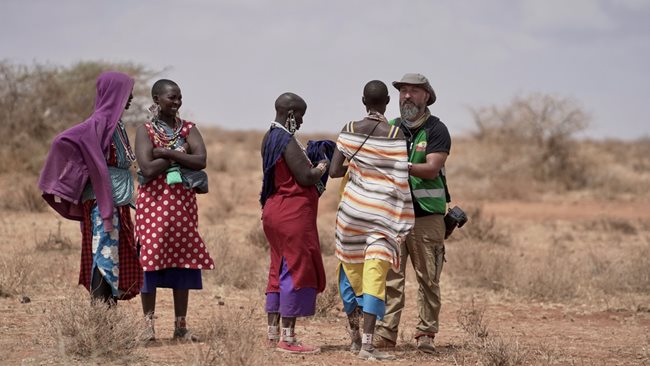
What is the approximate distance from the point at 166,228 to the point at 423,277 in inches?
70.8

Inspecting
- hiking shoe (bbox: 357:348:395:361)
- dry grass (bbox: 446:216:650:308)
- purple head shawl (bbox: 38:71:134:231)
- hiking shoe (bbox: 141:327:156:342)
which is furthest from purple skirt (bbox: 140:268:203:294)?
dry grass (bbox: 446:216:650:308)

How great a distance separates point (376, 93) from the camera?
6520 millimetres

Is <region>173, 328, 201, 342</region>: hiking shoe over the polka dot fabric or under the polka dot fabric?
under

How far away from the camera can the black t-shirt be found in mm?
6715

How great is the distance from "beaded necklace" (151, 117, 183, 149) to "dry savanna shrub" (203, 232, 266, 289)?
3.50 m

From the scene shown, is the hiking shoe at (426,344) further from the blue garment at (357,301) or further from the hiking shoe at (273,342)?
the hiking shoe at (273,342)

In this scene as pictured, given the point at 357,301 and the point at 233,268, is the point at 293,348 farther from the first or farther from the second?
the point at 233,268

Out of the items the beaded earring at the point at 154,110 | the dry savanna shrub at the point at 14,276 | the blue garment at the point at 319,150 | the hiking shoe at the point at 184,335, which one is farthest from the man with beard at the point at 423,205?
the dry savanna shrub at the point at 14,276

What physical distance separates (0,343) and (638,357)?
4.47 meters

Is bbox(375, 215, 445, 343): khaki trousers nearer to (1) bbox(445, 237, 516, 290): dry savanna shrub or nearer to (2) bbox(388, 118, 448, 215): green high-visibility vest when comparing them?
(2) bbox(388, 118, 448, 215): green high-visibility vest

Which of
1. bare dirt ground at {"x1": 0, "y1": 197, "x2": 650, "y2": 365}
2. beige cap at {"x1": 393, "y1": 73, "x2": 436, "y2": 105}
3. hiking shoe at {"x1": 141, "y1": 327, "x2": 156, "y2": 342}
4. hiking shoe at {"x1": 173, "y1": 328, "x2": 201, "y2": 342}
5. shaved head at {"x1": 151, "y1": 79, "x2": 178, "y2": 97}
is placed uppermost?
beige cap at {"x1": 393, "y1": 73, "x2": 436, "y2": 105}

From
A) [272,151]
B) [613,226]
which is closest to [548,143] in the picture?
[613,226]

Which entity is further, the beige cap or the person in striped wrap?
the beige cap

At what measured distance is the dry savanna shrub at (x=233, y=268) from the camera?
33.5 feet
